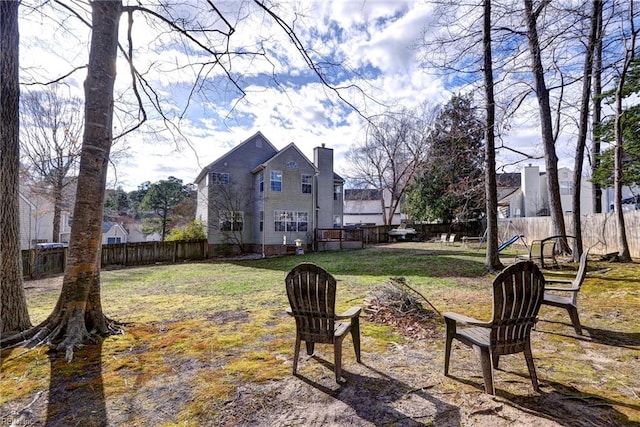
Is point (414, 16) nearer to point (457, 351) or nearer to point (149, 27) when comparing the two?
point (149, 27)

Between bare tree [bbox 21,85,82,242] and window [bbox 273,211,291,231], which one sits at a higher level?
bare tree [bbox 21,85,82,242]

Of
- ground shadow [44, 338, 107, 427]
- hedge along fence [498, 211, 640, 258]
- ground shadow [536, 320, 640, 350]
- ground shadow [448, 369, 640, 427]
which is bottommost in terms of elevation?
ground shadow [536, 320, 640, 350]

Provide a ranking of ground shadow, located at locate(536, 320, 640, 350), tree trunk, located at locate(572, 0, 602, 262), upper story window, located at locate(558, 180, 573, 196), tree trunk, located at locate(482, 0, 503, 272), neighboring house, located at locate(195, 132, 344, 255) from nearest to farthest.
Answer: ground shadow, located at locate(536, 320, 640, 350) < tree trunk, located at locate(482, 0, 503, 272) < tree trunk, located at locate(572, 0, 602, 262) < neighboring house, located at locate(195, 132, 344, 255) < upper story window, located at locate(558, 180, 573, 196)

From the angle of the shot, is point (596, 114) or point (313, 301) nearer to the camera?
point (313, 301)

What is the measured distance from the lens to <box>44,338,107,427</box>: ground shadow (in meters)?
2.39

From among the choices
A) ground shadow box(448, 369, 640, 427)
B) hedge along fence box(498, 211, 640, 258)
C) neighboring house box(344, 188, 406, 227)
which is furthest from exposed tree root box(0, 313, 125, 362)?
neighboring house box(344, 188, 406, 227)

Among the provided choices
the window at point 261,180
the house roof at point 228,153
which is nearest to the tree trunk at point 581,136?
the window at point 261,180

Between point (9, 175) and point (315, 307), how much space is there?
4.06m

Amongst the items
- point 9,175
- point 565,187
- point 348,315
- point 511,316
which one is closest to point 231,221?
point 9,175

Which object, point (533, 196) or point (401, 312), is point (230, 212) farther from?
point (533, 196)

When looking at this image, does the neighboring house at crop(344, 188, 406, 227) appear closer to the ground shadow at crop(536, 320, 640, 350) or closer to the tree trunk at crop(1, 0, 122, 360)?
the ground shadow at crop(536, 320, 640, 350)

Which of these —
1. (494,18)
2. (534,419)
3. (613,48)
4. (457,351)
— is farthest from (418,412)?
(613,48)

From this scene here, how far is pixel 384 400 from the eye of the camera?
266cm

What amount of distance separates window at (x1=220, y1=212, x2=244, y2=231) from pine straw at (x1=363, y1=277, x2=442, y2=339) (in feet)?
50.4
